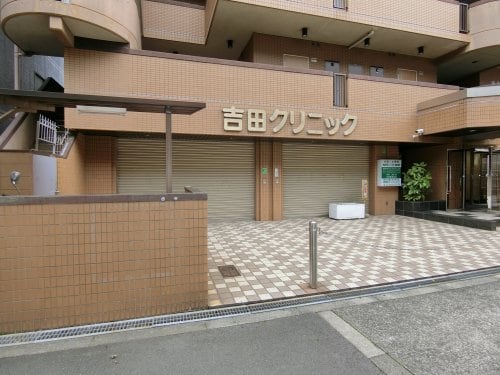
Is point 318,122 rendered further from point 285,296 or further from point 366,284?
point 285,296

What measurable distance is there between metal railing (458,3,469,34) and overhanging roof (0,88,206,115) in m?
13.3

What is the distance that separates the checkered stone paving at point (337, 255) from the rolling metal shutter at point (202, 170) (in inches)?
39.5

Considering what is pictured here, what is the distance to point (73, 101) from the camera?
3.67 meters

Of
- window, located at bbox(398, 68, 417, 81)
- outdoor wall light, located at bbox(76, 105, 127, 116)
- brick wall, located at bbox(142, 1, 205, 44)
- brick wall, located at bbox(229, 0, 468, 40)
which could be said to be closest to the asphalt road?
outdoor wall light, located at bbox(76, 105, 127, 116)

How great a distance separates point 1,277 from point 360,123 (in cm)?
1069

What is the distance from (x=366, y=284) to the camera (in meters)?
4.89

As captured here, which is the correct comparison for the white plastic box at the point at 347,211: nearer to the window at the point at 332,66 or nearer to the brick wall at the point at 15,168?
the window at the point at 332,66

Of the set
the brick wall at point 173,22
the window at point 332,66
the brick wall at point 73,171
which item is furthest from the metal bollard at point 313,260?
the brick wall at point 173,22

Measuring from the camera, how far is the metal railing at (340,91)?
10602mm

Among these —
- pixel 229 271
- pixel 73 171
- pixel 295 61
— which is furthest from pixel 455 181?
pixel 73 171

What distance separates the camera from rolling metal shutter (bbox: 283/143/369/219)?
37.9ft

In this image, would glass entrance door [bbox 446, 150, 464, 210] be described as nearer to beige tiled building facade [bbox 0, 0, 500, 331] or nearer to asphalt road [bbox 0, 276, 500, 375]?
beige tiled building facade [bbox 0, 0, 500, 331]

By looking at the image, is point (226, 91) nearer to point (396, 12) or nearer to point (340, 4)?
point (340, 4)

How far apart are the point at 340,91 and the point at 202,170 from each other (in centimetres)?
580
